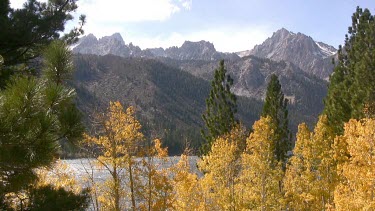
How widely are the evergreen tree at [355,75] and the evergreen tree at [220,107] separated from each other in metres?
6.82

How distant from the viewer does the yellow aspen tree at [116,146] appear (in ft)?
49.8

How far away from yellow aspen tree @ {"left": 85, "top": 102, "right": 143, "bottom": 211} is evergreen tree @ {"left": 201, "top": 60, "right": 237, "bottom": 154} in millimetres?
13035

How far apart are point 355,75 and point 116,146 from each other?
14605mm

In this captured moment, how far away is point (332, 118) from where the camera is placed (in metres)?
27.1

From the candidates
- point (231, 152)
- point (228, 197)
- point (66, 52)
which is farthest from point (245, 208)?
point (66, 52)

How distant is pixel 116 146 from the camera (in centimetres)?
1530

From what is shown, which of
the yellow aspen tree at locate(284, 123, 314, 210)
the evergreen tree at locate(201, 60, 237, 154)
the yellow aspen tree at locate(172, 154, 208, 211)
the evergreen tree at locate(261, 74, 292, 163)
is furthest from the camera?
the evergreen tree at locate(261, 74, 292, 163)

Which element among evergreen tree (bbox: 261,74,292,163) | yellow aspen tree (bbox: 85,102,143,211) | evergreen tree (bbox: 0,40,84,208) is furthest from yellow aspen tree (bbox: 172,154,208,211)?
evergreen tree (bbox: 0,40,84,208)

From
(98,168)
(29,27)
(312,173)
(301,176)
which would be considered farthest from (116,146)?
(312,173)

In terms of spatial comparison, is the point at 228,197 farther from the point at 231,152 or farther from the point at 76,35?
the point at 76,35

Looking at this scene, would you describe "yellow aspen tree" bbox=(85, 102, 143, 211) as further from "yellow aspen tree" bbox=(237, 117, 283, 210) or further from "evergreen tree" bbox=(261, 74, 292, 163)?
"evergreen tree" bbox=(261, 74, 292, 163)

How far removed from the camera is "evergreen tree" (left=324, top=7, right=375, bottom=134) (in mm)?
21266

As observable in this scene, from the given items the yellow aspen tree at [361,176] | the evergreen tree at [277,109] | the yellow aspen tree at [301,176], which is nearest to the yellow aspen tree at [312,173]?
the yellow aspen tree at [301,176]

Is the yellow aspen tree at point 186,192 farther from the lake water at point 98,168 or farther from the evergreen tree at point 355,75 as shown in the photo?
the evergreen tree at point 355,75
